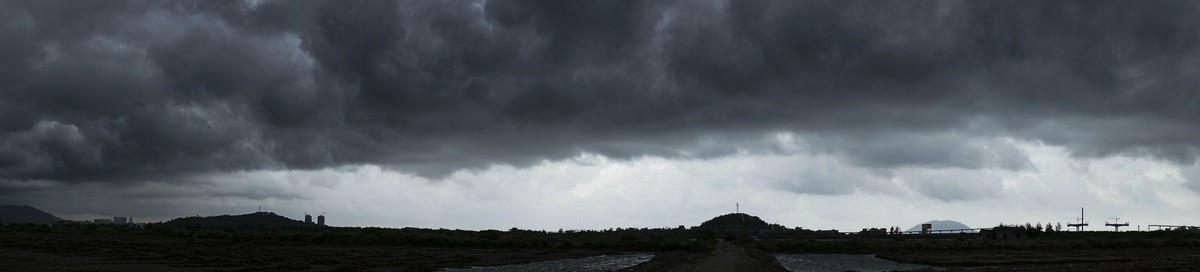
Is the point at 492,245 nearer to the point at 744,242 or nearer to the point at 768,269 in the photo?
the point at 744,242

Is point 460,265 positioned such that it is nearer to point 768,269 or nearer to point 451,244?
point 768,269

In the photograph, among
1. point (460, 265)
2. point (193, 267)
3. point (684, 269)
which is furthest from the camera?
point (460, 265)

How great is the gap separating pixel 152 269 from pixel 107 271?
459 cm

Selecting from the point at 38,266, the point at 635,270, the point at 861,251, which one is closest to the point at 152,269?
the point at 38,266

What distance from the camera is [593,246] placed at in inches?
4422

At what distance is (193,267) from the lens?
58.1m

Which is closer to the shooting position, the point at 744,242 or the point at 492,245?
the point at 492,245

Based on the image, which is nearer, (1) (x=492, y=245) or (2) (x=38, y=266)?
(2) (x=38, y=266)

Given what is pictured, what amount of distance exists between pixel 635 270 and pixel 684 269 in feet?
22.6

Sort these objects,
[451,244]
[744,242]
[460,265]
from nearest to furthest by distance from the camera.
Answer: [460,265], [451,244], [744,242]

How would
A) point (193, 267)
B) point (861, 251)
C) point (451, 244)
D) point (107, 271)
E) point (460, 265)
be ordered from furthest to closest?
point (451, 244) → point (861, 251) → point (460, 265) → point (193, 267) → point (107, 271)

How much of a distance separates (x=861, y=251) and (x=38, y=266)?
93.4 meters

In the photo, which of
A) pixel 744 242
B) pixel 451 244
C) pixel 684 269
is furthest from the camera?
pixel 744 242

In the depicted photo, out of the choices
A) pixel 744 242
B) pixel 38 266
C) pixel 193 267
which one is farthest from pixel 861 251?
pixel 38 266
